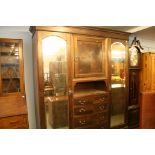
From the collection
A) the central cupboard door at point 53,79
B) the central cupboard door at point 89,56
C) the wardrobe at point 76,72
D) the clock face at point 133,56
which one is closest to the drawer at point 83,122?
the wardrobe at point 76,72

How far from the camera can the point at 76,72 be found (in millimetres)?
1971

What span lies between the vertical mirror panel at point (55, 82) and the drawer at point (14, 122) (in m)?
0.29

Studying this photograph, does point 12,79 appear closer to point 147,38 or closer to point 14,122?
point 14,122

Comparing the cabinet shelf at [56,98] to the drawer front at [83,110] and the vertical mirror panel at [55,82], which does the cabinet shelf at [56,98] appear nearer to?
the vertical mirror panel at [55,82]

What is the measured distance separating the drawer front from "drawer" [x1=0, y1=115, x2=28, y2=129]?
67cm

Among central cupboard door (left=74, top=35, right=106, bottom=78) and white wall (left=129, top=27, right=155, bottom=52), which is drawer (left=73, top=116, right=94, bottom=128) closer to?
central cupboard door (left=74, top=35, right=106, bottom=78)

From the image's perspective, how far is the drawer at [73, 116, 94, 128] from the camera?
2013 mm

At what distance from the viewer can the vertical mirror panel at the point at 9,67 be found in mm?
1826

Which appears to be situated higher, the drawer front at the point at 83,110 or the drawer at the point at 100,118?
the drawer front at the point at 83,110
